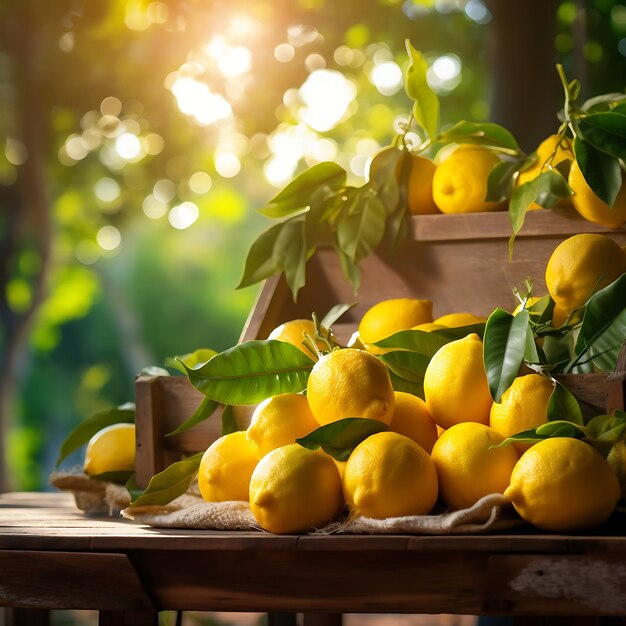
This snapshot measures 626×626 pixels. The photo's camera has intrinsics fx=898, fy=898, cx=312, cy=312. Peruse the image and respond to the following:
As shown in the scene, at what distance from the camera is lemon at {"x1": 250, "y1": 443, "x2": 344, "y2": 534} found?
0.88m

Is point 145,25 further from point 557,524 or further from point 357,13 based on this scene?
point 557,524

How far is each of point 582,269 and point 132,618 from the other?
2.13ft

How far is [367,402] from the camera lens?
0.95m

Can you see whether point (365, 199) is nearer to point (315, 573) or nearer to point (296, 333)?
point (296, 333)

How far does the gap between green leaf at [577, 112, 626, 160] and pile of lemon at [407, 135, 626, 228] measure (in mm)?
59

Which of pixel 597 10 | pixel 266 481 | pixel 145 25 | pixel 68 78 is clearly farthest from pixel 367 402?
pixel 68 78

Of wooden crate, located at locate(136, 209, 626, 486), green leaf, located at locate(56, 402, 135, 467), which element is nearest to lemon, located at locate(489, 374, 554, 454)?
wooden crate, located at locate(136, 209, 626, 486)

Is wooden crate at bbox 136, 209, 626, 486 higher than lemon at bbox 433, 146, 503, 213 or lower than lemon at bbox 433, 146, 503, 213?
lower

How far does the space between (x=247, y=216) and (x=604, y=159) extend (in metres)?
17.3

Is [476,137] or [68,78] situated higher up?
[68,78]

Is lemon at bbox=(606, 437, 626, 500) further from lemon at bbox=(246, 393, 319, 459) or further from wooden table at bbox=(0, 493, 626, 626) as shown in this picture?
lemon at bbox=(246, 393, 319, 459)

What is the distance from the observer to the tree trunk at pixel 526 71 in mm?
2514

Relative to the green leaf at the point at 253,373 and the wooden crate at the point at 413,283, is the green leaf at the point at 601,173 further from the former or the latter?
the green leaf at the point at 253,373

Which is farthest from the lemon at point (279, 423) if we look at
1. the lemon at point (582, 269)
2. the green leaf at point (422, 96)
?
the green leaf at point (422, 96)
